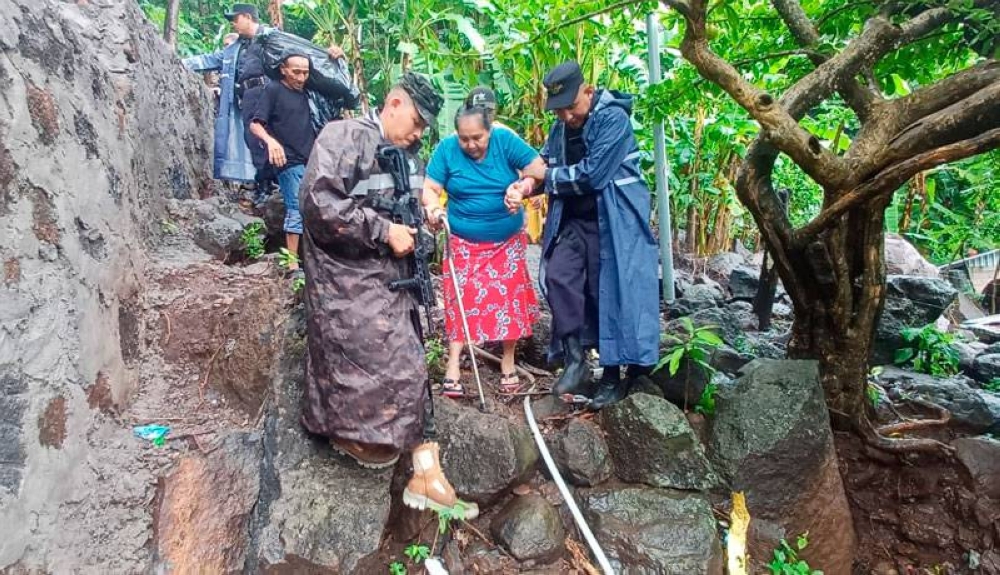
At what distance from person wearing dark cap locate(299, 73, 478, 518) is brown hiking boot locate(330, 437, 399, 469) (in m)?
0.02

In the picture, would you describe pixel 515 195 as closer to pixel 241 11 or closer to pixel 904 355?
pixel 241 11

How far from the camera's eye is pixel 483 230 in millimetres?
3688

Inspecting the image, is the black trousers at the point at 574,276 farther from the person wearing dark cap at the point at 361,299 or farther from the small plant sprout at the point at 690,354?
the person wearing dark cap at the point at 361,299

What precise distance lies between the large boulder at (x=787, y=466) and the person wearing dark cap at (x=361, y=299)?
1894 millimetres

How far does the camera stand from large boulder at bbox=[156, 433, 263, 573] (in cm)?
265

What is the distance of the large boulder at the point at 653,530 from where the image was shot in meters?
2.95

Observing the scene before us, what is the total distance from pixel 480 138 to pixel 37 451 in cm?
260

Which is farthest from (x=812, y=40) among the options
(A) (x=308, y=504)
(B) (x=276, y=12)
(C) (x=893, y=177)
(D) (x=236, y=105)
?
(B) (x=276, y=12)

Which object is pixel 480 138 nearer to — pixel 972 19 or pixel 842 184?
pixel 842 184

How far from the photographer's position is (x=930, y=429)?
13.4 ft

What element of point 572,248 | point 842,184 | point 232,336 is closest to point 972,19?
point 842,184

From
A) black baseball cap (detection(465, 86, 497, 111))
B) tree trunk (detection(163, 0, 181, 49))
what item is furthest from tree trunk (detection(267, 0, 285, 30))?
black baseball cap (detection(465, 86, 497, 111))

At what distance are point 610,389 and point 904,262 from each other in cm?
747

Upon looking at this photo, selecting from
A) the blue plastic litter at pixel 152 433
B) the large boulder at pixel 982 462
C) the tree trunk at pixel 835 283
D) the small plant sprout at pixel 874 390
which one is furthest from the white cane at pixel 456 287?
the large boulder at pixel 982 462
